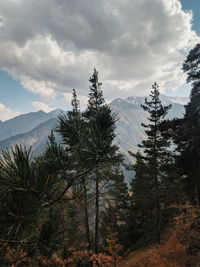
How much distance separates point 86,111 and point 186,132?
933 centimetres

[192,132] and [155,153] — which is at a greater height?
[192,132]

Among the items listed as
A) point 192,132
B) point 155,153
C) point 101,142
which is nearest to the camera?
point 101,142

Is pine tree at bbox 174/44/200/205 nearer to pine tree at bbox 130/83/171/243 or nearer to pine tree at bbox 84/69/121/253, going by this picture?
pine tree at bbox 130/83/171/243

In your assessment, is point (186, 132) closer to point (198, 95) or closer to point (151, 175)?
point (198, 95)

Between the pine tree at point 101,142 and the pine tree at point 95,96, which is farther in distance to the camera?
the pine tree at point 95,96

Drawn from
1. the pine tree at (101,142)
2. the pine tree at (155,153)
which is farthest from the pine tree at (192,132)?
the pine tree at (101,142)

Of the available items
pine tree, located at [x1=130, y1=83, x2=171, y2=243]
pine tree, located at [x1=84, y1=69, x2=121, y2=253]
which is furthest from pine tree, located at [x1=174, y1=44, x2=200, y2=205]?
pine tree, located at [x1=84, y1=69, x2=121, y2=253]

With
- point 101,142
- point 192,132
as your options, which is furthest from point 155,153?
point 101,142

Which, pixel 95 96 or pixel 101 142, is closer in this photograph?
pixel 101 142

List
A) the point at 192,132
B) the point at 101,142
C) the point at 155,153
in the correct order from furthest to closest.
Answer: the point at 155,153 → the point at 192,132 → the point at 101,142

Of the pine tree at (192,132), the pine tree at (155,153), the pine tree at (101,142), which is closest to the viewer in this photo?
the pine tree at (101,142)

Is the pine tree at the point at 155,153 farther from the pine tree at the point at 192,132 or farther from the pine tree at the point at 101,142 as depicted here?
the pine tree at the point at 101,142

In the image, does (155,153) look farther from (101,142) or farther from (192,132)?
(101,142)

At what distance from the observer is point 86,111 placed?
16453 mm
